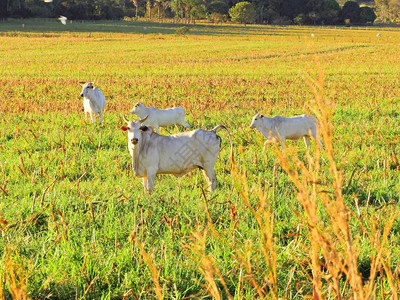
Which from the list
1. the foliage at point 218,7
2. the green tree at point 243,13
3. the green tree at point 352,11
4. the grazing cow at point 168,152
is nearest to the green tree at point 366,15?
the green tree at point 352,11

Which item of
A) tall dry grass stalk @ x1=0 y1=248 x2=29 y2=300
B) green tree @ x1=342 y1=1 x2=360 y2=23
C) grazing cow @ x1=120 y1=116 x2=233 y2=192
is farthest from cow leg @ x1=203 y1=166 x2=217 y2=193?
green tree @ x1=342 y1=1 x2=360 y2=23

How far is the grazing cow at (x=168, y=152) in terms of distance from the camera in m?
6.54

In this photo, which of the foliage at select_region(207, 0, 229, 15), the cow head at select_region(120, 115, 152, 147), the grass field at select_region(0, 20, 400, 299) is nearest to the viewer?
the grass field at select_region(0, 20, 400, 299)

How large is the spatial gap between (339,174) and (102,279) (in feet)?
10.2

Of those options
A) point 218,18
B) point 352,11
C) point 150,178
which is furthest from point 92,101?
point 352,11

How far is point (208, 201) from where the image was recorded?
5.68 meters

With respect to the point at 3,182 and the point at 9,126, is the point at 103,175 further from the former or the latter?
the point at 9,126

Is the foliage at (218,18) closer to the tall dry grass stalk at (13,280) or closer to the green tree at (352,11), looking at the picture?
the green tree at (352,11)

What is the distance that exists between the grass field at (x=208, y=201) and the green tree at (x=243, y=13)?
9504 cm

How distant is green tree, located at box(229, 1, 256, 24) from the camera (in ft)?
375

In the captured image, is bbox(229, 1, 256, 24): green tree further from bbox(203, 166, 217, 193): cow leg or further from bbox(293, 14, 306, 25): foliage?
bbox(203, 166, 217, 193): cow leg

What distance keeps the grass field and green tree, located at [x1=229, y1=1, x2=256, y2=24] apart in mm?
95039

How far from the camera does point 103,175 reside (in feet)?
24.5

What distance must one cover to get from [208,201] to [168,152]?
1.28 metres
